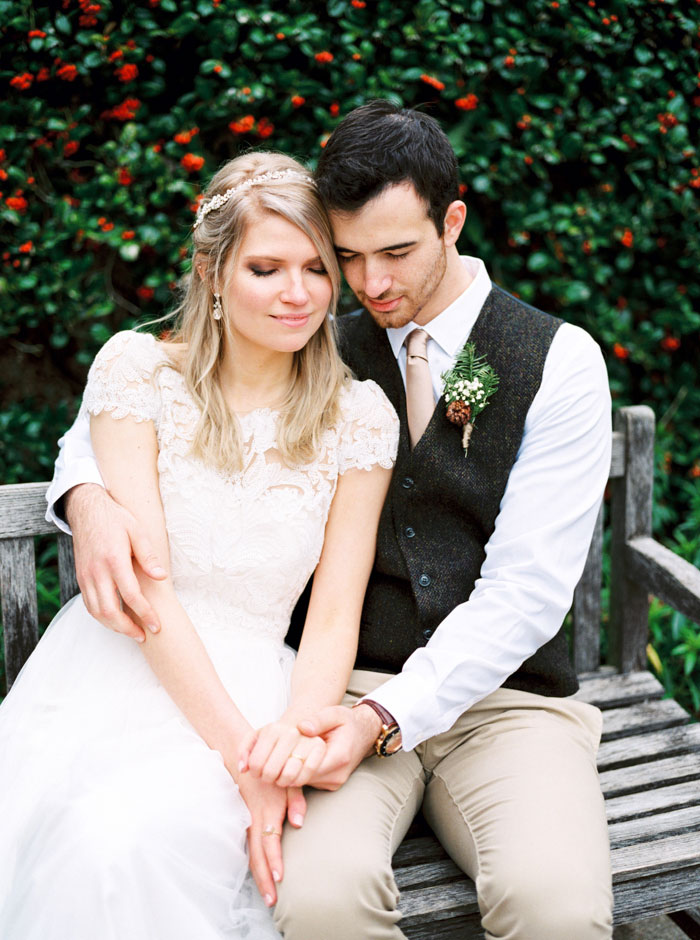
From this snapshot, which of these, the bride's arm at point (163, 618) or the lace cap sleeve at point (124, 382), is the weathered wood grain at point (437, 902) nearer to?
the bride's arm at point (163, 618)

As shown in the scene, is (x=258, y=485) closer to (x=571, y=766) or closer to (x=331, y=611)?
(x=331, y=611)

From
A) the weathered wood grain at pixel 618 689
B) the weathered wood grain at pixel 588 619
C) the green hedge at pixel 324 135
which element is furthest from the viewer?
the green hedge at pixel 324 135

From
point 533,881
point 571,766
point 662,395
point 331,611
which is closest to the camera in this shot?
point 533,881

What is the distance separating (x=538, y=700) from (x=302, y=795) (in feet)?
2.28

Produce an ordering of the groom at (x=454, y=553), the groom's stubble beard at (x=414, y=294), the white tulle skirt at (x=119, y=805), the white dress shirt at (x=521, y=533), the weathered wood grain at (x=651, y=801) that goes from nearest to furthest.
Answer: the white tulle skirt at (x=119, y=805) < the groom at (x=454, y=553) < the white dress shirt at (x=521, y=533) < the weathered wood grain at (x=651, y=801) < the groom's stubble beard at (x=414, y=294)

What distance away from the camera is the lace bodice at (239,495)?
2311 mm

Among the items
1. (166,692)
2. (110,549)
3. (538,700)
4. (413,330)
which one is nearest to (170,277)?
(413,330)

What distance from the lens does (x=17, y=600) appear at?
251cm

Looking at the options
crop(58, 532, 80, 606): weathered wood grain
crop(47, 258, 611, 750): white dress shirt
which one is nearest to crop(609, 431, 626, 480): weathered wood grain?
crop(47, 258, 611, 750): white dress shirt

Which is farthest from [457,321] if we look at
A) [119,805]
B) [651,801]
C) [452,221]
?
[119,805]

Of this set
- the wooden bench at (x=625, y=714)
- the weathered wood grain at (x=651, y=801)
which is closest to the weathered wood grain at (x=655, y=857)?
the wooden bench at (x=625, y=714)

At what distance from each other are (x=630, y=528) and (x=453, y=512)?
83cm

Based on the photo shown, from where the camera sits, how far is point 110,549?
83.0 inches

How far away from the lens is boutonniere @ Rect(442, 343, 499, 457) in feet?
7.48
